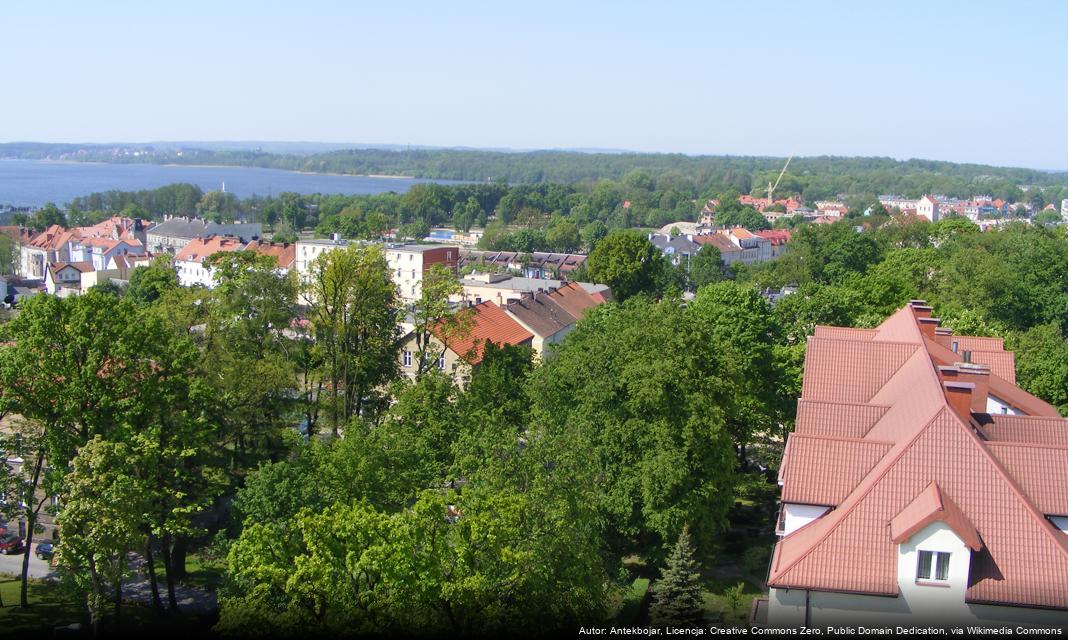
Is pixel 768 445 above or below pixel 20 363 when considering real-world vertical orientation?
below

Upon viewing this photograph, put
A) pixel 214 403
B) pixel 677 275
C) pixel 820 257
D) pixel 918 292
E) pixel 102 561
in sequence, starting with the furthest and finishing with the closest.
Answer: pixel 677 275, pixel 820 257, pixel 918 292, pixel 214 403, pixel 102 561

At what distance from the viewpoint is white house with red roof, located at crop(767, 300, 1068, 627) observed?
54.0ft

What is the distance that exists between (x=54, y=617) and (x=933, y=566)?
20.6 meters

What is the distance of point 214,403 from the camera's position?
2595 centimetres

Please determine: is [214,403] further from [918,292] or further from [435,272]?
[918,292]

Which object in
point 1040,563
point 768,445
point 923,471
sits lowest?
point 768,445

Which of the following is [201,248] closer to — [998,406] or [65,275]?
[65,275]

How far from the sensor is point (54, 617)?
23.5 meters

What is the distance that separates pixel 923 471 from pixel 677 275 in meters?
67.5

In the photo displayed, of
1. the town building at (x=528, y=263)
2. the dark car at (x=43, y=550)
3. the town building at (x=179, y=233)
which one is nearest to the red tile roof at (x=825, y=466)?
the dark car at (x=43, y=550)

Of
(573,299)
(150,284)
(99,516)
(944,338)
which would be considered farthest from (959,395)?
(150,284)

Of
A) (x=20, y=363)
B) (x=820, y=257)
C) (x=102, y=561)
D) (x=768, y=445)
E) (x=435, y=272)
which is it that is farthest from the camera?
(x=820, y=257)

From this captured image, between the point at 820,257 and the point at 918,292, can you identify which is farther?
the point at 820,257

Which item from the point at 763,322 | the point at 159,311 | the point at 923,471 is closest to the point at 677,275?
the point at 763,322
